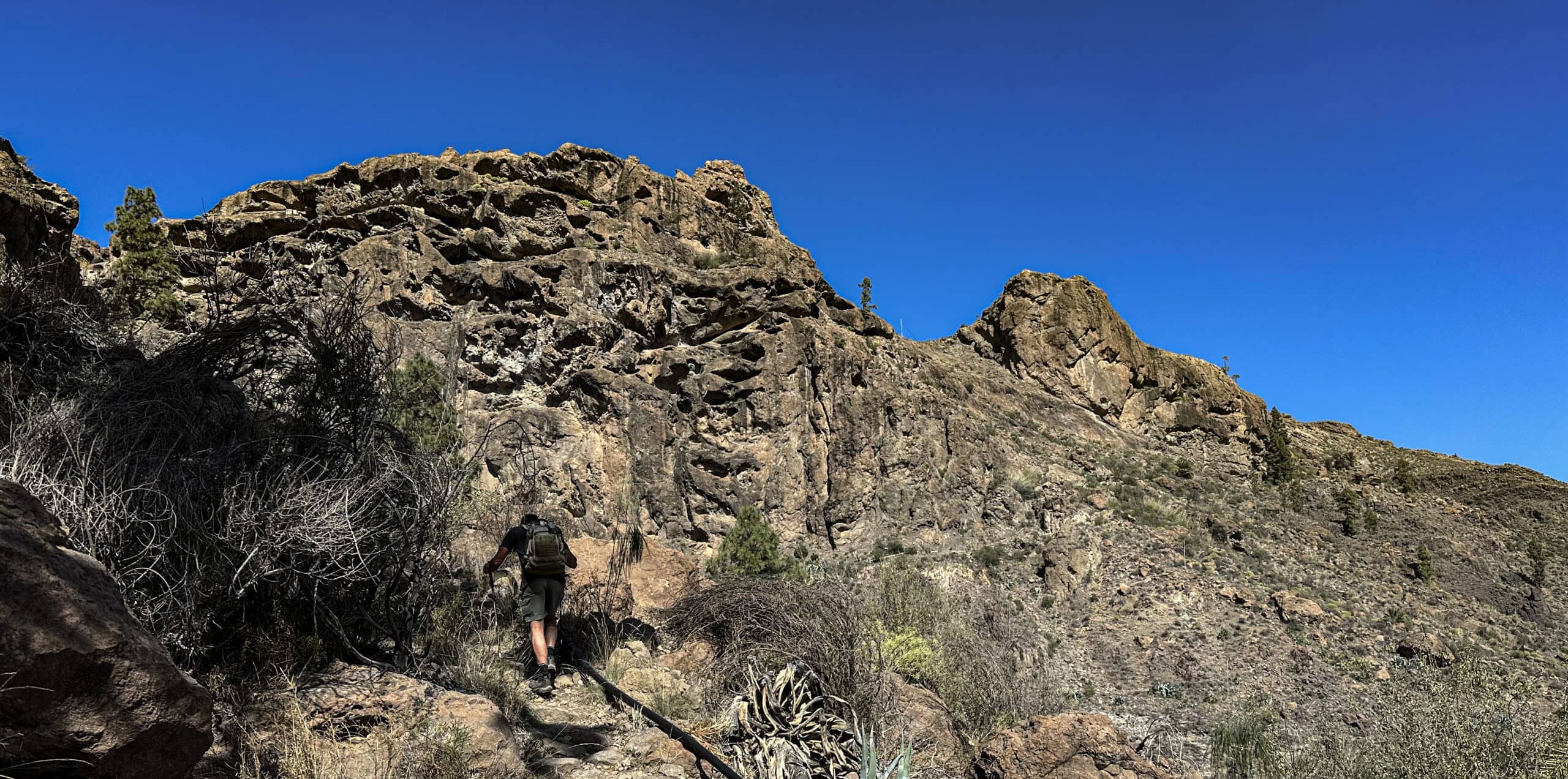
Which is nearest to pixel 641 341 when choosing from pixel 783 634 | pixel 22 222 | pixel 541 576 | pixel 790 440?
pixel 790 440

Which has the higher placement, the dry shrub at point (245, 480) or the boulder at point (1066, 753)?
the dry shrub at point (245, 480)

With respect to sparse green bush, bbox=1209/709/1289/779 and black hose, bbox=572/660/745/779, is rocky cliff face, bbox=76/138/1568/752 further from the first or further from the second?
black hose, bbox=572/660/745/779

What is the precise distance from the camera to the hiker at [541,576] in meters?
5.80

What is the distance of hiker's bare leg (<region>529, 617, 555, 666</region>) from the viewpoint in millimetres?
5672

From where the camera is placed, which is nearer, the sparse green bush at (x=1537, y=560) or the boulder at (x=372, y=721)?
the boulder at (x=372, y=721)

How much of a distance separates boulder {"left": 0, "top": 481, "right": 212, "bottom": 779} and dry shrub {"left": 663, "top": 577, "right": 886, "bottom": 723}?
3.29 m

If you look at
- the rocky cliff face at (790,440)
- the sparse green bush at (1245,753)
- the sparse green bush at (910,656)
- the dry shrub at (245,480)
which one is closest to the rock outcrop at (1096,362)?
the rocky cliff face at (790,440)

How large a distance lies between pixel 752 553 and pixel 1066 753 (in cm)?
1177

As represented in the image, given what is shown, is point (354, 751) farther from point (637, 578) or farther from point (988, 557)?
point (988, 557)

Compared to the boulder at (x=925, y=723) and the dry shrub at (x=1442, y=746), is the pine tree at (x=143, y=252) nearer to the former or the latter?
the boulder at (x=925, y=723)

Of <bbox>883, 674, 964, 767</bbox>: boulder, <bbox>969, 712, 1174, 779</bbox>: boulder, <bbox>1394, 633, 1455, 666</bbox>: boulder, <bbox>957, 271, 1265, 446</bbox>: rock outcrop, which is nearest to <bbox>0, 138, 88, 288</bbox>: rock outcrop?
<bbox>883, 674, 964, 767</bbox>: boulder

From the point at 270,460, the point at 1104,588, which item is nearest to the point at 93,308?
the point at 270,460

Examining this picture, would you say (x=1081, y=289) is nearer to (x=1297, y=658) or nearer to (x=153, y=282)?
(x=1297, y=658)

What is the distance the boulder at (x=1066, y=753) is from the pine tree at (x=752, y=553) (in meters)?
9.28
